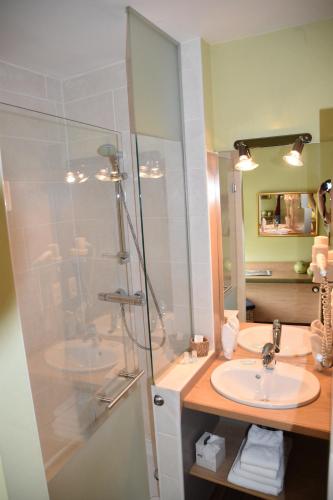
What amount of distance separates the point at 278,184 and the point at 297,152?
183 mm

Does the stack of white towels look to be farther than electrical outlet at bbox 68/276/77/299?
No

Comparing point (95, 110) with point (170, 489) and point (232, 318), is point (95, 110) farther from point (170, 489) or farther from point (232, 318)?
point (170, 489)

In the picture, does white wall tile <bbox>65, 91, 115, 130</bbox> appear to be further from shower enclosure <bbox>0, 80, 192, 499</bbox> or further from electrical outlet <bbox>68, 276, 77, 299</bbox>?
electrical outlet <bbox>68, 276, 77, 299</bbox>

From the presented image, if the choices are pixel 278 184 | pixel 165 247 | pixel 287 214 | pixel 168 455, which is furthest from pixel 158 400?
pixel 278 184

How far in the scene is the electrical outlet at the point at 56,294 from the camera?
1950 millimetres

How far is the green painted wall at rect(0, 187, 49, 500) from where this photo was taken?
0.42 m

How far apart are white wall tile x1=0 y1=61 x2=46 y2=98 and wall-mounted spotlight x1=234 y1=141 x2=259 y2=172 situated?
120 centimetres

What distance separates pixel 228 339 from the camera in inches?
71.7

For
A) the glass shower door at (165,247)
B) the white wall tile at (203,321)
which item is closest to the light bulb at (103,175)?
the glass shower door at (165,247)

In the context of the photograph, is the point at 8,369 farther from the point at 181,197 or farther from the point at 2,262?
the point at 181,197

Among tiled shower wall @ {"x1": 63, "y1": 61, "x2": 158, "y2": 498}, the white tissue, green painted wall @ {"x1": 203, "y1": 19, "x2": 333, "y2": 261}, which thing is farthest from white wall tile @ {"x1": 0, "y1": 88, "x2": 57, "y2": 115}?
the white tissue

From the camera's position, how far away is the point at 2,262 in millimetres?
410

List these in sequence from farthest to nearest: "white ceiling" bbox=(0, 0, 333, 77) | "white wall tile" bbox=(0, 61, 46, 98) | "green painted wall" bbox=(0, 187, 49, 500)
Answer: "white wall tile" bbox=(0, 61, 46, 98)
"white ceiling" bbox=(0, 0, 333, 77)
"green painted wall" bbox=(0, 187, 49, 500)

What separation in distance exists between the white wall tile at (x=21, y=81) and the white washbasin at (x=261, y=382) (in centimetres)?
185
